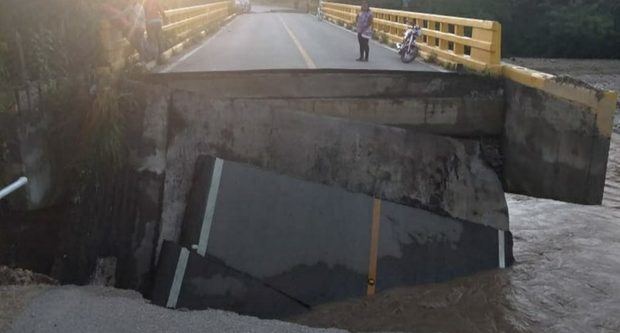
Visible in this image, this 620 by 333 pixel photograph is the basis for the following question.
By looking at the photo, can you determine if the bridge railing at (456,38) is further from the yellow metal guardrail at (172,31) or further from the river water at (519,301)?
the yellow metal guardrail at (172,31)

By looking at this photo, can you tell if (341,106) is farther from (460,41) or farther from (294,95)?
(460,41)

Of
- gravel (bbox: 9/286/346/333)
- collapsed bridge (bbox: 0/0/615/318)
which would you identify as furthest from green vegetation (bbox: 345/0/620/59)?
gravel (bbox: 9/286/346/333)

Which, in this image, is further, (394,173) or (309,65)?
(309,65)

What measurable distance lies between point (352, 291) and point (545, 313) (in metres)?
2.24

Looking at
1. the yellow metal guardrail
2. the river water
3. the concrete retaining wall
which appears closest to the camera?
the river water

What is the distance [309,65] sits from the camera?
1377 cm

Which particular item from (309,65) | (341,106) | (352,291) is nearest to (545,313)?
(352,291)

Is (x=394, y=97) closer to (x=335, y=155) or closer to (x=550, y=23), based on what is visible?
(x=335, y=155)

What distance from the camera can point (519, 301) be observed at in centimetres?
741

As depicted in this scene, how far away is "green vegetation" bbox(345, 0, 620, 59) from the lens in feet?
167

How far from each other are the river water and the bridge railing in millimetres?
3395

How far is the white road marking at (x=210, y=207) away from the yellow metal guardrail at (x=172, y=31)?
255 centimetres

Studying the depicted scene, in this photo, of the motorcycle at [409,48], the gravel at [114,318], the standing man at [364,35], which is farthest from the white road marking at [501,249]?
the standing man at [364,35]

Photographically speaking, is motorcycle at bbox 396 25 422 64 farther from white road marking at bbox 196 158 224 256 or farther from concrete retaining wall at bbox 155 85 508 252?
white road marking at bbox 196 158 224 256
